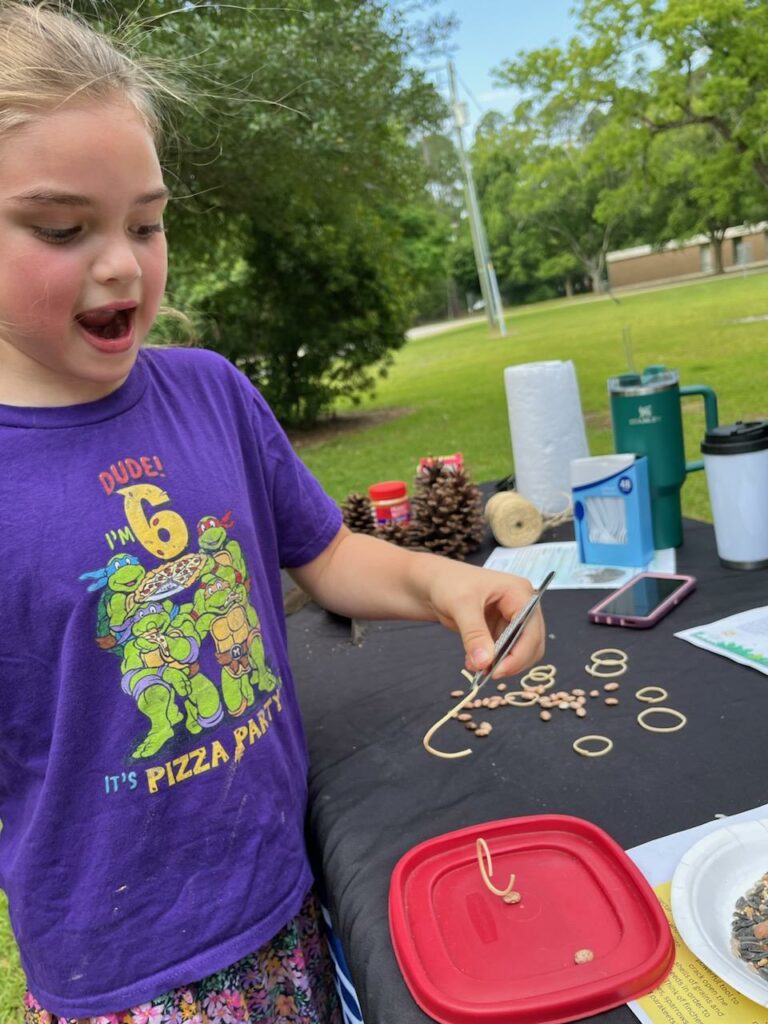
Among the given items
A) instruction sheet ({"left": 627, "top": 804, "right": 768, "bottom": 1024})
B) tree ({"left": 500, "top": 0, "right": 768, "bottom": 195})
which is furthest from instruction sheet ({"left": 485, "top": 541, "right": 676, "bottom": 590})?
tree ({"left": 500, "top": 0, "right": 768, "bottom": 195})

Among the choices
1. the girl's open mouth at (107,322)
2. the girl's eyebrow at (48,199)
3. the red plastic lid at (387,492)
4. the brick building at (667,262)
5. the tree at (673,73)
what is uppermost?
the tree at (673,73)

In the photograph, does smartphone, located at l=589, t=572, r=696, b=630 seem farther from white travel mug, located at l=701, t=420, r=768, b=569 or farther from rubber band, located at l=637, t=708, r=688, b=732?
rubber band, located at l=637, t=708, r=688, b=732

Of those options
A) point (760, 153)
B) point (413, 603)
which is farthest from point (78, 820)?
point (760, 153)

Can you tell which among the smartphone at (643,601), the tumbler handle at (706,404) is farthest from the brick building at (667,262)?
the smartphone at (643,601)

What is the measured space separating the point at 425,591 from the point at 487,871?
14.8 inches

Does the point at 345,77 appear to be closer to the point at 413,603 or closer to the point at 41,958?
the point at 413,603

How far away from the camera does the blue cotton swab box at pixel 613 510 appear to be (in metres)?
1.69

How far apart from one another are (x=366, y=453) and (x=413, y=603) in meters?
6.89

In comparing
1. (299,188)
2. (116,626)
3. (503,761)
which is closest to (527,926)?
(503,761)

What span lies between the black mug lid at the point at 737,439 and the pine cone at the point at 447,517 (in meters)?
0.63

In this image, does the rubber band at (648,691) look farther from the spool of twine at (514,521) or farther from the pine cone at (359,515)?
the pine cone at (359,515)

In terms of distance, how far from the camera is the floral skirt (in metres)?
0.93

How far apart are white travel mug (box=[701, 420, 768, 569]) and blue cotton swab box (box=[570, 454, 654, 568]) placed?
0.15 meters

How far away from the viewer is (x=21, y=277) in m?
0.84
